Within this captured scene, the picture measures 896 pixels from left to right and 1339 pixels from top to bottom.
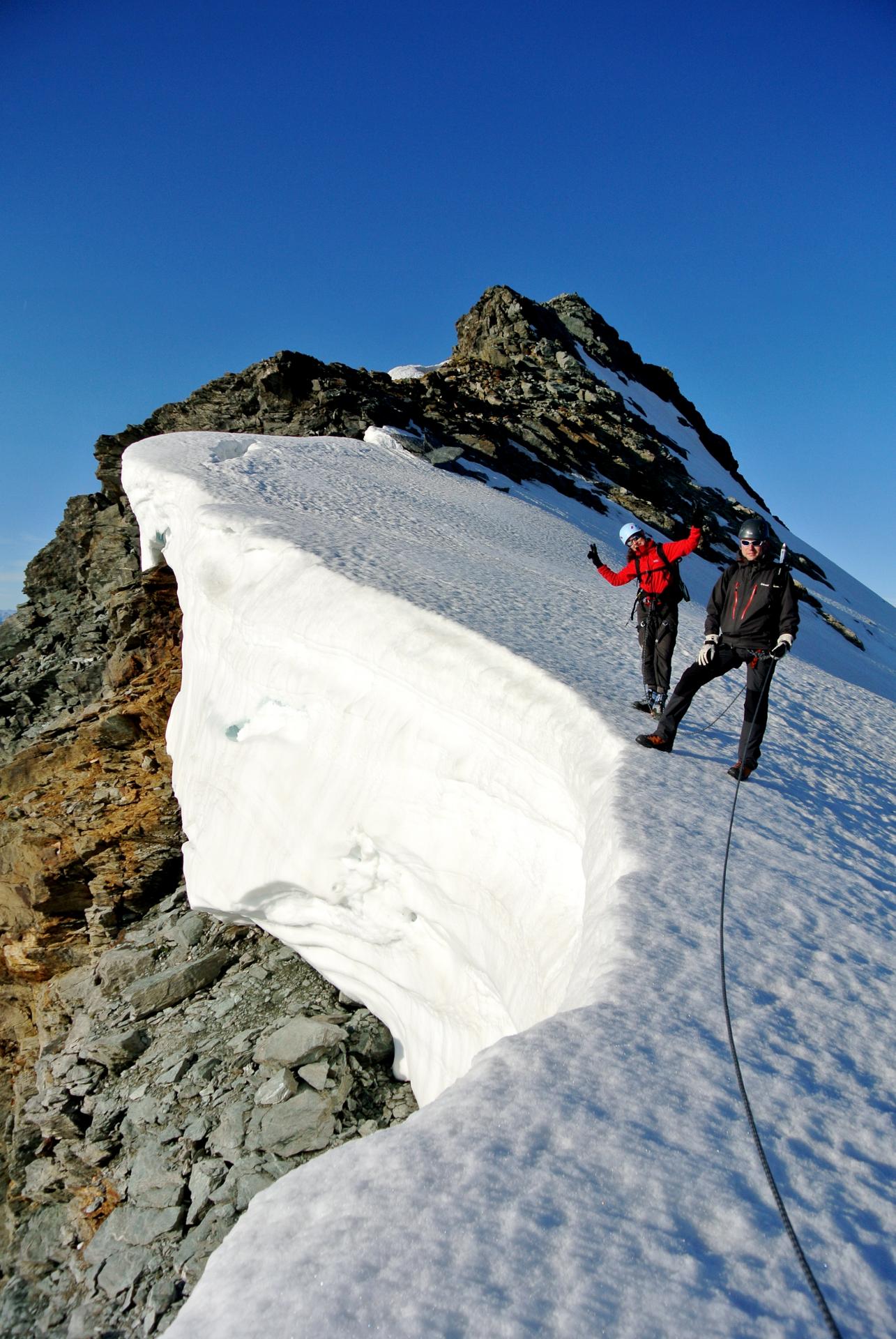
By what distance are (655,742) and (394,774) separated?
8.26 feet

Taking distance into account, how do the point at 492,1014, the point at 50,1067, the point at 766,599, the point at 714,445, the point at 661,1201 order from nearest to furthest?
the point at 661,1201 < the point at 766,599 < the point at 492,1014 < the point at 50,1067 < the point at 714,445

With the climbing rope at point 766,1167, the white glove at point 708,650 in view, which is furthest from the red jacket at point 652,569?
the climbing rope at point 766,1167

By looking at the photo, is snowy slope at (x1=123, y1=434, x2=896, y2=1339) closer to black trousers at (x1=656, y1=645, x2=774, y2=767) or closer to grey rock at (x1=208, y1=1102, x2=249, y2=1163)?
black trousers at (x1=656, y1=645, x2=774, y2=767)

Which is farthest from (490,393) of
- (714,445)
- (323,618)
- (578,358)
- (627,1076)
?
(627,1076)

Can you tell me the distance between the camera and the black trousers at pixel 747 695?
A: 4809mm

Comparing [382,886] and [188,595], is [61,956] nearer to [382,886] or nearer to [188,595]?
[188,595]

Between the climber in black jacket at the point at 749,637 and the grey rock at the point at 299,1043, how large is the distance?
14.5 ft

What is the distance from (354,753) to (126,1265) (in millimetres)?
4510

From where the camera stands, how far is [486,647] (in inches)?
230

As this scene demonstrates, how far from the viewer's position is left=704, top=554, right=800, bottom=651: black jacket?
16.2 ft

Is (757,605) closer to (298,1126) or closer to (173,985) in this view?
(298,1126)

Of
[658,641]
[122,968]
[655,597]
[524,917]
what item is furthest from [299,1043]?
[655,597]

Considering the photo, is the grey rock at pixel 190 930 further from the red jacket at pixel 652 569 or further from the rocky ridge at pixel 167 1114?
the red jacket at pixel 652 569

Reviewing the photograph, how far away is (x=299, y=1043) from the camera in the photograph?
682cm
